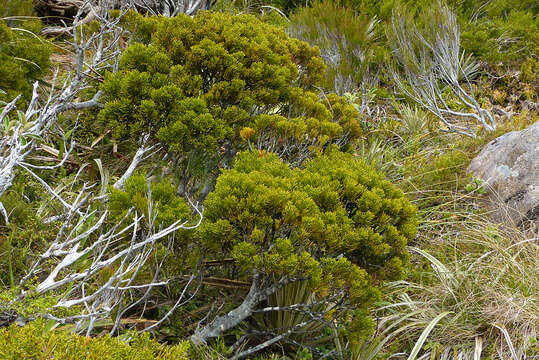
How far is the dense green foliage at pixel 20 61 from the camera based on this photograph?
3.75 m

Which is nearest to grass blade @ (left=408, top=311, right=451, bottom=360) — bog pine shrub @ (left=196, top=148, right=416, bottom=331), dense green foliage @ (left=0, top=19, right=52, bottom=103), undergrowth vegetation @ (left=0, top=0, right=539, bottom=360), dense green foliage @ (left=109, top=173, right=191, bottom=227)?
undergrowth vegetation @ (left=0, top=0, right=539, bottom=360)

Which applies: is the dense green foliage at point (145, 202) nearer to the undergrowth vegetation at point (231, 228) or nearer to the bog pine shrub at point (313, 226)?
the undergrowth vegetation at point (231, 228)

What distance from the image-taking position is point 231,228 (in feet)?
7.45

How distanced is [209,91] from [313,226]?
1.37 metres

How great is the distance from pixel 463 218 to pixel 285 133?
2030 mm

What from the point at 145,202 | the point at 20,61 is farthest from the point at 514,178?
the point at 20,61

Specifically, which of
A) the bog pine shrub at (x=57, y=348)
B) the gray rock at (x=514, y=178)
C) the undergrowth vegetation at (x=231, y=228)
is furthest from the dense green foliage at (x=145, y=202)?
the gray rock at (x=514, y=178)

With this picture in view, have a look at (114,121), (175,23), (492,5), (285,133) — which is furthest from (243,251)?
(492,5)

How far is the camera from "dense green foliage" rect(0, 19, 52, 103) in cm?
375

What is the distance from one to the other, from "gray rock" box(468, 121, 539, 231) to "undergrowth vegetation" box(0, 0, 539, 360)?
0.11 metres

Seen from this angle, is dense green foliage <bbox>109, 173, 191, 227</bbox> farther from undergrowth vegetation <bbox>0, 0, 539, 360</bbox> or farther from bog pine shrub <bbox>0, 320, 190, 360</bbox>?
bog pine shrub <bbox>0, 320, 190, 360</bbox>

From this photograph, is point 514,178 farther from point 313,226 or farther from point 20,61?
point 20,61

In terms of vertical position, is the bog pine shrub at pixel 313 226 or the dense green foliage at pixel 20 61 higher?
the bog pine shrub at pixel 313 226

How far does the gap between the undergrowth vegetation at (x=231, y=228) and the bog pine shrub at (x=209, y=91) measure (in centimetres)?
2
